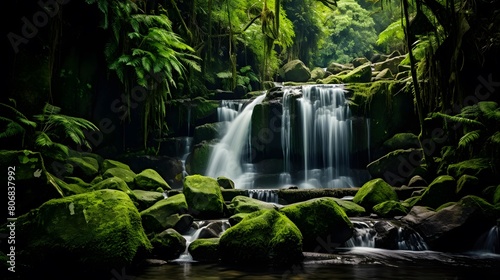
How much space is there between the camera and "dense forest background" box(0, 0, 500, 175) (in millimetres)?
8156

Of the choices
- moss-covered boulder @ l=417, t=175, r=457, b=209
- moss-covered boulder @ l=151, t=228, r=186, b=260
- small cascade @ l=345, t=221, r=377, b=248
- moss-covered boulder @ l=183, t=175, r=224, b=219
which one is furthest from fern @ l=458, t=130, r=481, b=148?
moss-covered boulder @ l=151, t=228, r=186, b=260

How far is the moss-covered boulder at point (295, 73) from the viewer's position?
68.3 feet

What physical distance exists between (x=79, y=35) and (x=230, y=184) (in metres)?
5.84

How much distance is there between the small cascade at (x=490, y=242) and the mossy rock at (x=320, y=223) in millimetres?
2329

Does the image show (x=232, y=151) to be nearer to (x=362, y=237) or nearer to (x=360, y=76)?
(x=360, y=76)

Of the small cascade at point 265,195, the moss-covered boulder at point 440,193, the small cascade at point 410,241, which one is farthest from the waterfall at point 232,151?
the small cascade at point 410,241

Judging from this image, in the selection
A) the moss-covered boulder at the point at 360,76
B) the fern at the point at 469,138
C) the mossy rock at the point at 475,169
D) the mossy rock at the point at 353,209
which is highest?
the moss-covered boulder at the point at 360,76

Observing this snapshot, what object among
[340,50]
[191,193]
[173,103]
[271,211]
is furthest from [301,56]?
[271,211]

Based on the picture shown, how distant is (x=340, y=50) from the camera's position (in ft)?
92.8

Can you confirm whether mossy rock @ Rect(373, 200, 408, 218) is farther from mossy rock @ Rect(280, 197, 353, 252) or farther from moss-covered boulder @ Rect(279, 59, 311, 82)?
moss-covered boulder @ Rect(279, 59, 311, 82)

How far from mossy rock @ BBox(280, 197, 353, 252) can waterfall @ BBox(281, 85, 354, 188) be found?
19.0ft

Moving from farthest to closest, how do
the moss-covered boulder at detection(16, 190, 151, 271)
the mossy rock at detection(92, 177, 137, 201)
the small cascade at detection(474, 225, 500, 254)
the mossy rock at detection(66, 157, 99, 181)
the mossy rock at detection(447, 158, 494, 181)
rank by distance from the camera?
the mossy rock at detection(66, 157, 99, 181) < the mossy rock at detection(447, 158, 494, 181) < the mossy rock at detection(92, 177, 137, 201) < the small cascade at detection(474, 225, 500, 254) < the moss-covered boulder at detection(16, 190, 151, 271)

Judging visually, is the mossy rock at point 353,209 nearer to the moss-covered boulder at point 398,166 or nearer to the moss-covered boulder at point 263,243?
the moss-covered boulder at point 263,243

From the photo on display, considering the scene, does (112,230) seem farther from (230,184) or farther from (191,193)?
(230,184)
